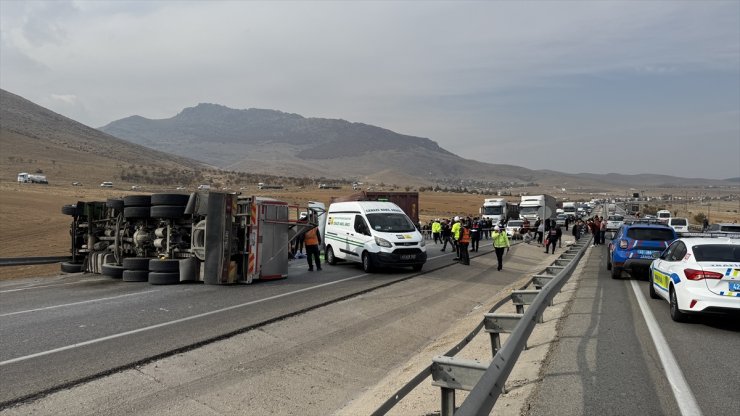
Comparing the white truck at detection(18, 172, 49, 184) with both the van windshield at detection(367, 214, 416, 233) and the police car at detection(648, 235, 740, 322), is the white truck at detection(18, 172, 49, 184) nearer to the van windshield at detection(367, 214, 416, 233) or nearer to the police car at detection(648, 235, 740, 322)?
the van windshield at detection(367, 214, 416, 233)

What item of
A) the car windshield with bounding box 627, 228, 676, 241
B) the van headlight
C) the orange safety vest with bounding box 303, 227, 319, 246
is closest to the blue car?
the car windshield with bounding box 627, 228, 676, 241

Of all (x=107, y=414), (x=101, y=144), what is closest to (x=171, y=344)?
(x=107, y=414)

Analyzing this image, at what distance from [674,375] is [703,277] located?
314 cm

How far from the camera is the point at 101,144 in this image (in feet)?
449

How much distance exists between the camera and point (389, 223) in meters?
18.1

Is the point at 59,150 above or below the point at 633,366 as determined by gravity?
above

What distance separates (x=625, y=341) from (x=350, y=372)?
374 centimetres

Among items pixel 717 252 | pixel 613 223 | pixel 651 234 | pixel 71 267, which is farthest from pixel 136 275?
pixel 613 223

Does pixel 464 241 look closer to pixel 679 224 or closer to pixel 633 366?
pixel 633 366

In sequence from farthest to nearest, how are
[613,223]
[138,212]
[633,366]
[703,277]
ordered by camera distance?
[613,223], [138,212], [703,277], [633,366]

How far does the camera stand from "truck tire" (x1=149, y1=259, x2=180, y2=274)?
13852 millimetres

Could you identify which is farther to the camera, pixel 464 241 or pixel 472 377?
pixel 464 241

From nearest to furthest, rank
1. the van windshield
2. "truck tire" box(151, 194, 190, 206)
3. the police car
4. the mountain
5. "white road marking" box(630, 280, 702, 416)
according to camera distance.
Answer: "white road marking" box(630, 280, 702, 416), the police car, "truck tire" box(151, 194, 190, 206), the van windshield, the mountain

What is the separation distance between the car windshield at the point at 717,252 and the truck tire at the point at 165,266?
11.2m
